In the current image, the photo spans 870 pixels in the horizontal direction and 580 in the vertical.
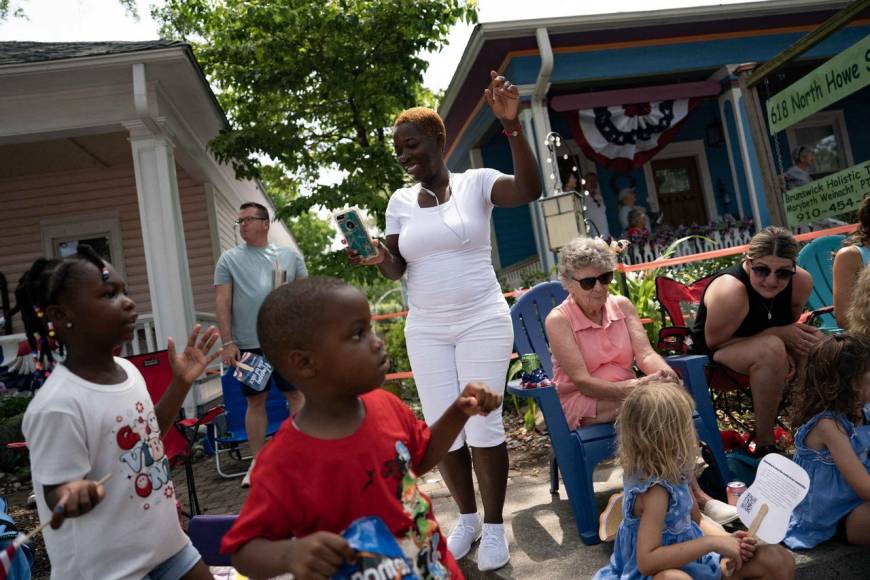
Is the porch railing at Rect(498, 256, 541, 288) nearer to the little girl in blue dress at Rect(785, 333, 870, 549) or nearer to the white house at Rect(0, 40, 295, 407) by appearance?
the white house at Rect(0, 40, 295, 407)

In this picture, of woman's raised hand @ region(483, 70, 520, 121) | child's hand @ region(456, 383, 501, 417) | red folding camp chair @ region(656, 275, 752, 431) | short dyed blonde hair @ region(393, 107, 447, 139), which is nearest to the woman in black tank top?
red folding camp chair @ region(656, 275, 752, 431)

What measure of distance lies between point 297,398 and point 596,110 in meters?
7.26

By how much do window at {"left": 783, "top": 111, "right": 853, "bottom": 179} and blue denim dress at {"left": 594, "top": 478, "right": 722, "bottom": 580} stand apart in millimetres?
11806

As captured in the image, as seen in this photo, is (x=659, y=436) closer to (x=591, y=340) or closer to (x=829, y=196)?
(x=591, y=340)

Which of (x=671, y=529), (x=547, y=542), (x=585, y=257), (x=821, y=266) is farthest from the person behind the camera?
(x=821, y=266)

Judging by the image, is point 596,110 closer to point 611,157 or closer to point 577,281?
point 611,157

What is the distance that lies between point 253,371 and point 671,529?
276cm

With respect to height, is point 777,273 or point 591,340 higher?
point 777,273

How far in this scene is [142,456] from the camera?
1.88 m

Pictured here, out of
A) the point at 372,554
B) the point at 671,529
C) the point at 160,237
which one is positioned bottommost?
the point at 671,529

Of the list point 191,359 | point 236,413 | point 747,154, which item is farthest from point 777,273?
point 747,154

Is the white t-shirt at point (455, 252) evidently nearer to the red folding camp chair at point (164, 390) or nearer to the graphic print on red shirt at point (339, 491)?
the graphic print on red shirt at point (339, 491)

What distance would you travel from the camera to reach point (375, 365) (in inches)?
57.3

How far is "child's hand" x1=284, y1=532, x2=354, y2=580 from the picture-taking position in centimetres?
121
